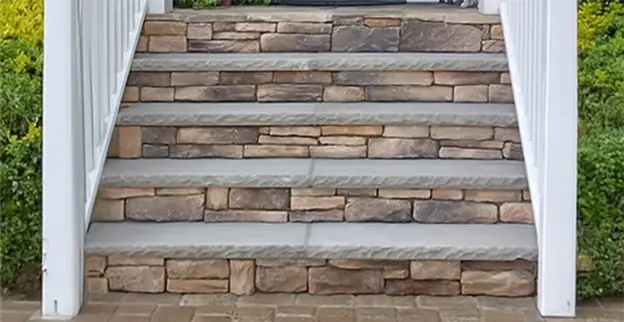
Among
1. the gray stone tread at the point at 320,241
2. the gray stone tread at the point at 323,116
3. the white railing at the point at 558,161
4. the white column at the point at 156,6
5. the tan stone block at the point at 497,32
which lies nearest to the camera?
the white railing at the point at 558,161

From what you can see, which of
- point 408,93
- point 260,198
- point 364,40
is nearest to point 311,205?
point 260,198

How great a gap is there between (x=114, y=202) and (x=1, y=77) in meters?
0.73

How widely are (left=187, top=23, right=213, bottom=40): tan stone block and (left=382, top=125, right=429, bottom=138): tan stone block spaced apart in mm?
984

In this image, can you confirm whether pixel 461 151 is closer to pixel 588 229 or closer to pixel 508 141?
pixel 508 141

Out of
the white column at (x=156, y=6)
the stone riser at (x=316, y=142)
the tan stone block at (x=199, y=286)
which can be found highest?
the white column at (x=156, y=6)

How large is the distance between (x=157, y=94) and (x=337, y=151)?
840 mm

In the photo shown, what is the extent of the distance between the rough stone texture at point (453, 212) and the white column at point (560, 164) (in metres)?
0.39

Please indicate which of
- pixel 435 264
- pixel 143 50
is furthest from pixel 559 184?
pixel 143 50

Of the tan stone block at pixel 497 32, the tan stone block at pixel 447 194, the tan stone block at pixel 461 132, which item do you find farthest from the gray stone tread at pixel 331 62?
the tan stone block at pixel 447 194

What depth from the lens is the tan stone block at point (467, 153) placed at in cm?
330

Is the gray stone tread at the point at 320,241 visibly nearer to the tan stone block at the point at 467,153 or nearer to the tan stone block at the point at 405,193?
the tan stone block at the point at 405,193

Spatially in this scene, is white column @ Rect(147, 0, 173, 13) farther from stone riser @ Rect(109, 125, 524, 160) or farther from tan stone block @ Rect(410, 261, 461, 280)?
tan stone block @ Rect(410, 261, 461, 280)

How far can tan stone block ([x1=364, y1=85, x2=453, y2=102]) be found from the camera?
351cm

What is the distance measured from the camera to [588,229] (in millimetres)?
2836
